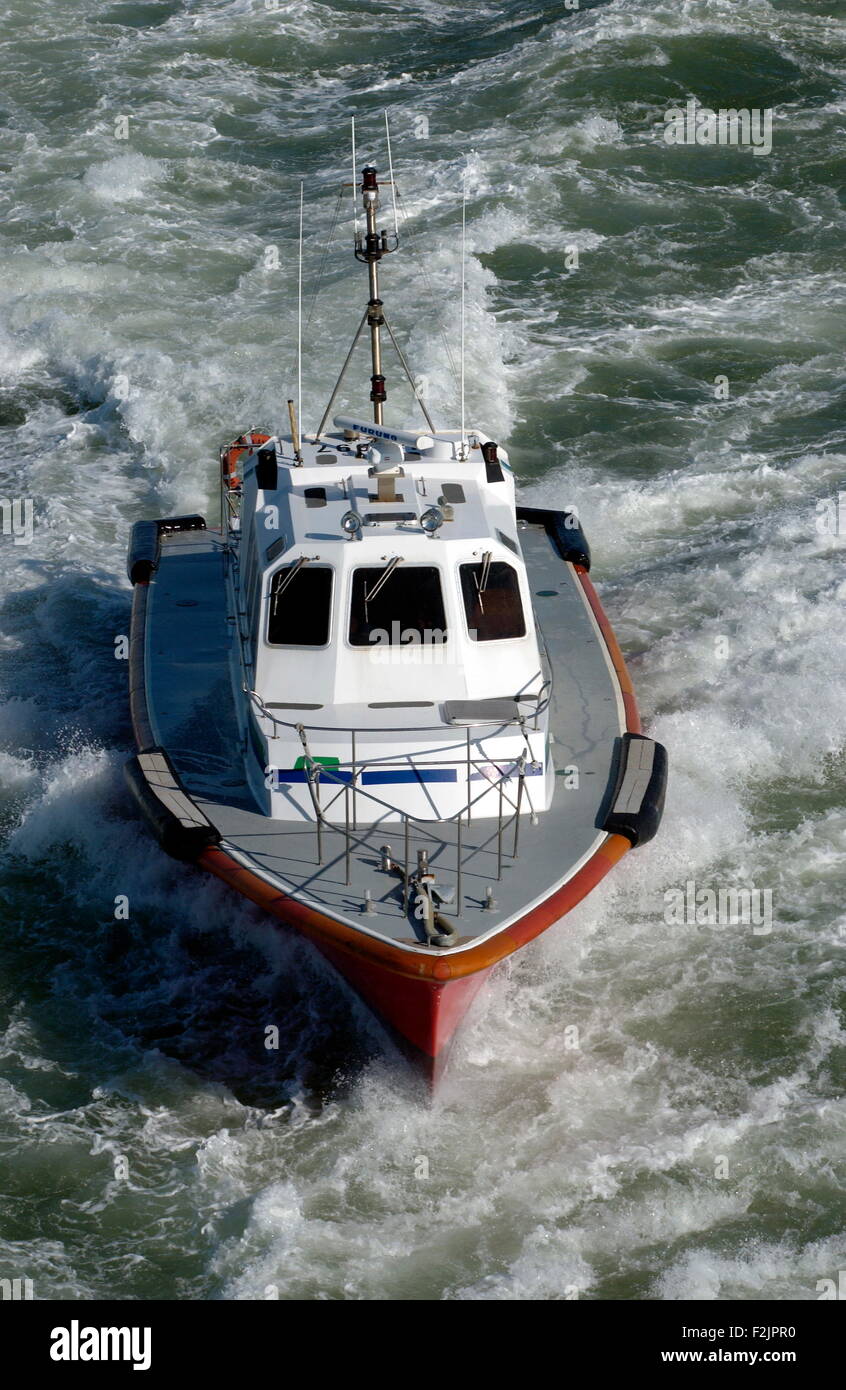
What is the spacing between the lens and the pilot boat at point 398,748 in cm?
1000

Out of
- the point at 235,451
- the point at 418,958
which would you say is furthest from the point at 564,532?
the point at 418,958

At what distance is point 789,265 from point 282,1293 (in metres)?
17.0

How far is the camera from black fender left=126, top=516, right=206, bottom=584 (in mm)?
14250

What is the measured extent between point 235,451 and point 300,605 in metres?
4.59

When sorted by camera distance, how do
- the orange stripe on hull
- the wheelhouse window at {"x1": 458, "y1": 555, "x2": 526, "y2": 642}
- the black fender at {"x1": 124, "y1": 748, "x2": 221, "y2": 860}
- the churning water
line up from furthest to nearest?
the orange stripe on hull < the wheelhouse window at {"x1": 458, "y1": 555, "x2": 526, "y2": 642} < the black fender at {"x1": 124, "y1": 748, "x2": 221, "y2": 860} < the churning water

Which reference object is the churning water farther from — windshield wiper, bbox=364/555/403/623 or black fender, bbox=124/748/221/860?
windshield wiper, bbox=364/555/403/623

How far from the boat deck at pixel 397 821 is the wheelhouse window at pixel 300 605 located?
0.55 m

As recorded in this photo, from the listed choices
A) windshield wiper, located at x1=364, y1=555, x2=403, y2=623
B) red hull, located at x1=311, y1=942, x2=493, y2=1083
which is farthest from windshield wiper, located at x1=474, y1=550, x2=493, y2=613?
red hull, located at x1=311, y1=942, x2=493, y2=1083

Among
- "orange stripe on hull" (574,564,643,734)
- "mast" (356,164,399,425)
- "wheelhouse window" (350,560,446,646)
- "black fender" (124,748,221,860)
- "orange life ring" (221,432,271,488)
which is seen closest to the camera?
"black fender" (124,748,221,860)

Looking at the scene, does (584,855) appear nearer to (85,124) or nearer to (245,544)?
(245,544)

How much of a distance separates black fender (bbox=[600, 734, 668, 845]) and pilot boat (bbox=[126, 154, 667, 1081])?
0.06ft

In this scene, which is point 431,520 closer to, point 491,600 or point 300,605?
point 491,600

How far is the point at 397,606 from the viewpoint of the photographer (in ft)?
35.9

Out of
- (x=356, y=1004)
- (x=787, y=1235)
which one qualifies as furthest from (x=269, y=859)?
(x=787, y=1235)
